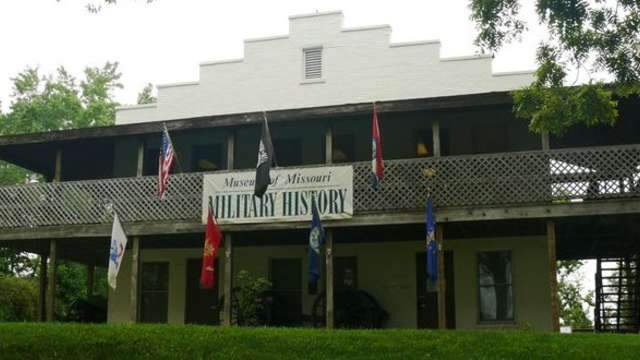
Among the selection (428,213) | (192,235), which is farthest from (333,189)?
(192,235)

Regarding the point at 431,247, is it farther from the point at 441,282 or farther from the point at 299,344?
the point at 299,344

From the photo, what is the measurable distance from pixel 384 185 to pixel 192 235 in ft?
16.8

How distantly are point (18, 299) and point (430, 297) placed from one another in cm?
1639

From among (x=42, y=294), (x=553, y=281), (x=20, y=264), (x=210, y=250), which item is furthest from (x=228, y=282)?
(x=20, y=264)

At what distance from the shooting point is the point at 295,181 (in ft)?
67.5

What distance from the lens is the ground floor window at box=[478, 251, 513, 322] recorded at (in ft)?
71.2

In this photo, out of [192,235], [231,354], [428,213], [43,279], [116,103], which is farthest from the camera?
[116,103]

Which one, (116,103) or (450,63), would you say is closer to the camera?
(450,63)

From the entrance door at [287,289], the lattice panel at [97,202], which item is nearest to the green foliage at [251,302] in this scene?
the entrance door at [287,289]

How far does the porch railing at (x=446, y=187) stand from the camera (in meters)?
18.9

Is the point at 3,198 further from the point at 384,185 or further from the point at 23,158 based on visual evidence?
the point at 384,185

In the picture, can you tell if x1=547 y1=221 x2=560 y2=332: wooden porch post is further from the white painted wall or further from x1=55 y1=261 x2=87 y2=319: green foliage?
x1=55 y1=261 x2=87 y2=319: green foliage

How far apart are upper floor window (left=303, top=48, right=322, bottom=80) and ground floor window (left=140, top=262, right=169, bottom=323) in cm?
690

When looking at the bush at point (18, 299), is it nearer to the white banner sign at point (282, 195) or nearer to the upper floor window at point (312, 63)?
the white banner sign at point (282, 195)
